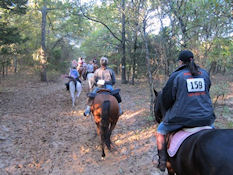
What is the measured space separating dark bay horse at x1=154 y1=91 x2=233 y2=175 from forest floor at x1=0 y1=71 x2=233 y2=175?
2118 mm

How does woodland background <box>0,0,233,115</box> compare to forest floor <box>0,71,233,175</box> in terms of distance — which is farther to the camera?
woodland background <box>0,0,233,115</box>

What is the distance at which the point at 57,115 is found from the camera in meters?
8.38

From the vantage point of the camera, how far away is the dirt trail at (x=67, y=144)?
14.1ft

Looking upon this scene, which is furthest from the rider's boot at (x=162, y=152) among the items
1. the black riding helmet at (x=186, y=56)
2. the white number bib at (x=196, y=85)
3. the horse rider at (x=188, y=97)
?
the black riding helmet at (x=186, y=56)

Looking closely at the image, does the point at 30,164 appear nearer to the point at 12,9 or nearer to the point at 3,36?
the point at 3,36

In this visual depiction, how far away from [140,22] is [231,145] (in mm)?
5543

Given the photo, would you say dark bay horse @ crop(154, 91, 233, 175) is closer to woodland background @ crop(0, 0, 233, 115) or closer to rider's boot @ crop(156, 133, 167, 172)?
rider's boot @ crop(156, 133, 167, 172)

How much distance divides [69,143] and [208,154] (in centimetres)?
456

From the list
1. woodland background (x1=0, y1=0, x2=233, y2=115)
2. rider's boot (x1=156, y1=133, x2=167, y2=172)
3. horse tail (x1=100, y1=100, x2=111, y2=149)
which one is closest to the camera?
rider's boot (x1=156, y1=133, x2=167, y2=172)

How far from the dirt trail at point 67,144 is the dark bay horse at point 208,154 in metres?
2.11

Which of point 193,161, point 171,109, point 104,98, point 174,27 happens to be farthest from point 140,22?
point 193,161

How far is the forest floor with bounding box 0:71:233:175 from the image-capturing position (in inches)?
169

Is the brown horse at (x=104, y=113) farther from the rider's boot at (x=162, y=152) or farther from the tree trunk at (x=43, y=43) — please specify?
the tree trunk at (x=43, y=43)

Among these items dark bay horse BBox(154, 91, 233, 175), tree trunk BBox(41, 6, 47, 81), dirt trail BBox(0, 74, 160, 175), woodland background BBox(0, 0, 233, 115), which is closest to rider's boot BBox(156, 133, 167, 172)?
dark bay horse BBox(154, 91, 233, 175)
